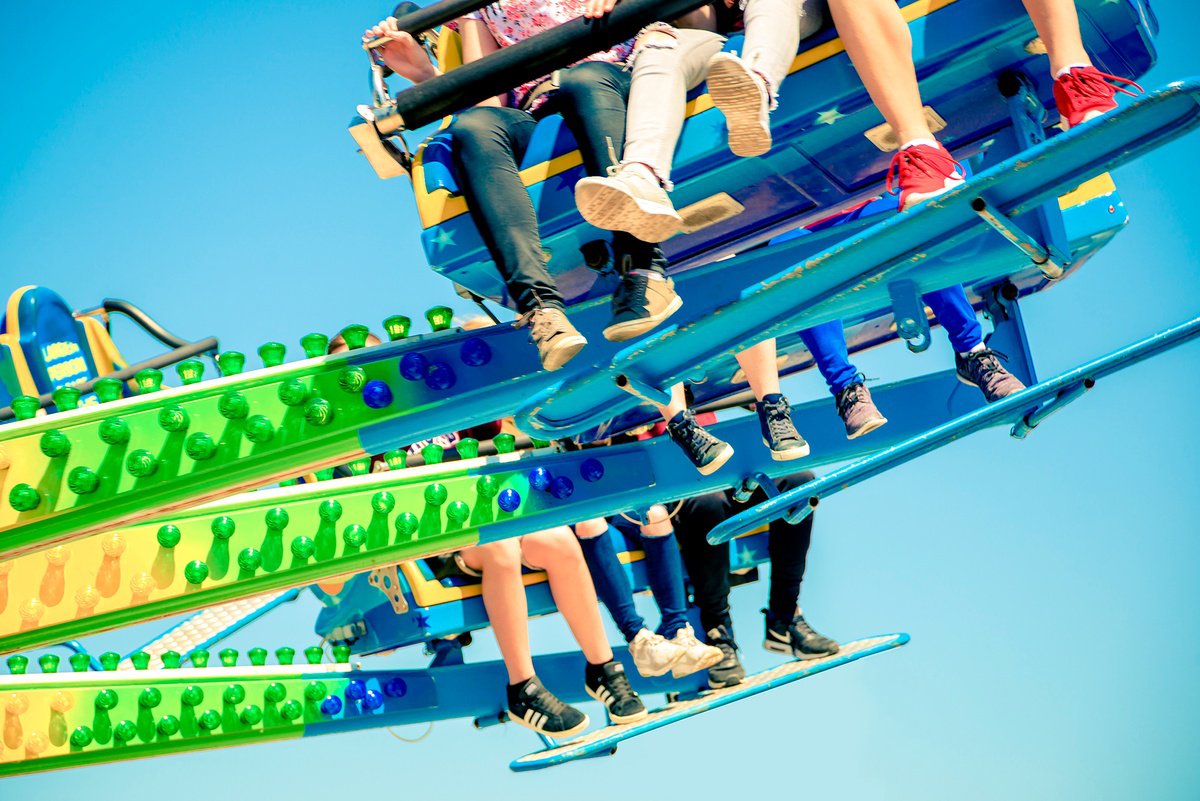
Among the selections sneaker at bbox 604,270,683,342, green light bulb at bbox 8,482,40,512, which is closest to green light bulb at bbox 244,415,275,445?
green light bulb at bbox 8,482,40,512

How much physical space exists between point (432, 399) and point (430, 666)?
1.64 meters

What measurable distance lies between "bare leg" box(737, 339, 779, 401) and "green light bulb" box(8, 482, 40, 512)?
68.0 inches

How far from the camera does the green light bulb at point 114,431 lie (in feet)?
10.6

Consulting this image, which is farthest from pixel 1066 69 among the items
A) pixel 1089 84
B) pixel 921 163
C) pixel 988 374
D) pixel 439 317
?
pixel 439 317

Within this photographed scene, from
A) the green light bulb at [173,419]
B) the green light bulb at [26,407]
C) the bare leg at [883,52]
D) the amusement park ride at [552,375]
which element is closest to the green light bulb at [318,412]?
the amusement park ride at [552,375]

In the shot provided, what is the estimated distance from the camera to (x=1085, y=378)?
3152mm

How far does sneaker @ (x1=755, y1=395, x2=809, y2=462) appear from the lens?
3436 mm

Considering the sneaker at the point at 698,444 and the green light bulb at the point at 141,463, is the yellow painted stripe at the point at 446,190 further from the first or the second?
the green light bulb at the point at 141,463

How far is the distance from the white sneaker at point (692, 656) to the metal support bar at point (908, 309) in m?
1.57

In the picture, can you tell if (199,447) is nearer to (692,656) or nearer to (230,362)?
(230,362)

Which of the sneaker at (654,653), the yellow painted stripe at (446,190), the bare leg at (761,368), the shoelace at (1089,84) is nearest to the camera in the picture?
the shoelace at (1089,84)

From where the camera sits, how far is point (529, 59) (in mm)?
3072

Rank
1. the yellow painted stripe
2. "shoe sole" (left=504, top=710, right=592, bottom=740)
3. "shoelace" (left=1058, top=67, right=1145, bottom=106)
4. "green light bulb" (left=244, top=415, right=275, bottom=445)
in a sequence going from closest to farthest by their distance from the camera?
1. "shoelace" (left=1058, top=67, right=1145, bottom=106)
2. the yellow painted stripe
3. "green light bulb" (left=244, top=415, right=275, bottom=445)
4. "shoe sole" (left=504, top=710, right=592, bottom=740)

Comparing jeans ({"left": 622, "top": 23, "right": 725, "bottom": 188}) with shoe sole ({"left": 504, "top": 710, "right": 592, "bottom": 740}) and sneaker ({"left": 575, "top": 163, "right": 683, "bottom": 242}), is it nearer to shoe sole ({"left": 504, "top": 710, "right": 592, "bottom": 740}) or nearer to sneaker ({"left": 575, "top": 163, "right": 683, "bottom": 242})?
sneaker ({"left": 575, "top": 163, "right": 683, "bottom": 242})
